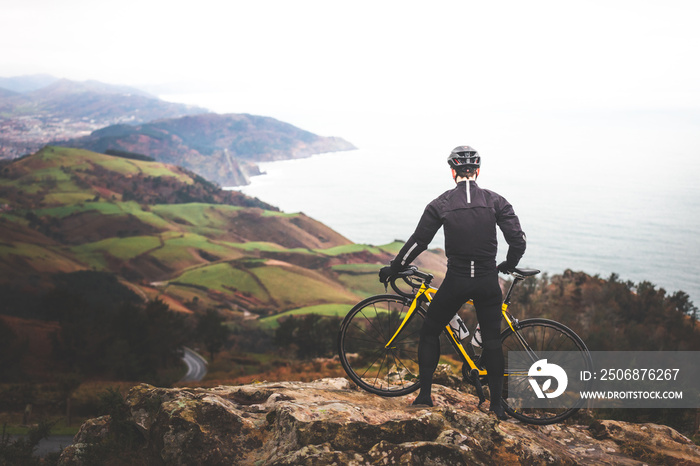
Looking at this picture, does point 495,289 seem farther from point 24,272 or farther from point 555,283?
point 24,272

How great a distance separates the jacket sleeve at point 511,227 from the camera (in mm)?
5566

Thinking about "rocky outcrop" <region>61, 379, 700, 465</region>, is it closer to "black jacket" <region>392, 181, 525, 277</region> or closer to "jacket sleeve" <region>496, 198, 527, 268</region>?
"black jacket" <region>392, 181, 525, 277</region>

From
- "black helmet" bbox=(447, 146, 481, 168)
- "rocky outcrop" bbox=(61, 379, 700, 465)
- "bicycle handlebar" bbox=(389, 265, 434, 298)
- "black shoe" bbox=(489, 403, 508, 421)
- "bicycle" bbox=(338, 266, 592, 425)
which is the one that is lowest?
"rocky outcrop" bbox=(61, 379, 700, 465)

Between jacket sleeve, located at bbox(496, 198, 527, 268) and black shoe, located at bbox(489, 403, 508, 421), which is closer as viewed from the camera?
jacket sleeve, located at bbox(496, 198, 527, 268)

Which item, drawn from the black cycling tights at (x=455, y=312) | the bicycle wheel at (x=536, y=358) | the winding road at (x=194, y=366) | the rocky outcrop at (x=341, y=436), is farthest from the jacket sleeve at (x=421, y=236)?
the winding road at (x=194, y=366)

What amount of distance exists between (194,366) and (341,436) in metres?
71.0

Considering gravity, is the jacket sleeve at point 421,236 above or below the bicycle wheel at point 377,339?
above

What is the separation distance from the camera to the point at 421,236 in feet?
18.3

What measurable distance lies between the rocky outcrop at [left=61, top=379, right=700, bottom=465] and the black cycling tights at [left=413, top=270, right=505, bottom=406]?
49 centimetres

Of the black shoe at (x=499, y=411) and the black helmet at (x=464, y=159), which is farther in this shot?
the black shoe at (x=499, y=411)

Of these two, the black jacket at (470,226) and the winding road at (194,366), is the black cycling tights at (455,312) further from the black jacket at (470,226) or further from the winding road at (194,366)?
the winding road at (194,366)

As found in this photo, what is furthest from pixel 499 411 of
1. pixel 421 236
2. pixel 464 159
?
pixel 464 159

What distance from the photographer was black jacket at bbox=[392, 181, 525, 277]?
18.0 ft

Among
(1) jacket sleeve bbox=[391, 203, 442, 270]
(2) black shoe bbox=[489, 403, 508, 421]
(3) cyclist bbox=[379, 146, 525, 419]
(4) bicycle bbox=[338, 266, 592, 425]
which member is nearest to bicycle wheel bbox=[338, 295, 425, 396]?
(4) bicycle bbox=[338, 266, 592, 425]
